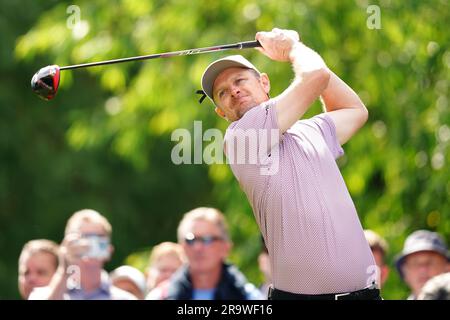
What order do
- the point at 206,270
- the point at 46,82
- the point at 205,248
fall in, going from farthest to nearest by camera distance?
the point at 205,248, the point at 206,270, the point at 46,82

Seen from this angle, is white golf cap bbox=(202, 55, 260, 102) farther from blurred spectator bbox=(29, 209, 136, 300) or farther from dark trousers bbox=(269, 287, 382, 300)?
blurred spectator bbox=(29, 209, 136, 300)

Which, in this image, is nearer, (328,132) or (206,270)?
(328,132)

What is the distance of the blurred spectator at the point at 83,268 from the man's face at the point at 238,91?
224cm

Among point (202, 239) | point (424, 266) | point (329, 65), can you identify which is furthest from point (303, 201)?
point (329, 65)

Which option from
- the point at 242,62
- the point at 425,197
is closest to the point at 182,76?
the point at 425,197

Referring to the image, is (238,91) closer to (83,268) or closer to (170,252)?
(83,268)

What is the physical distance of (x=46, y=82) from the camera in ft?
16.9

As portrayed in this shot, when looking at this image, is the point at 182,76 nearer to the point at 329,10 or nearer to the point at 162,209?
the point at 329,10

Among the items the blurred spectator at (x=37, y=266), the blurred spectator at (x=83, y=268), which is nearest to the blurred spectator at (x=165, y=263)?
the blurred spectator at (x=37, y=266)

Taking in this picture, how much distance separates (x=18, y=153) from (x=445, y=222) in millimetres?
7917

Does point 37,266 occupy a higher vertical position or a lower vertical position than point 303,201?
higher

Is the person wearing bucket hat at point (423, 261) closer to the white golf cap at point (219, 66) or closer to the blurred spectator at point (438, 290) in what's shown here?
the blurred spectator at point (438, 290)

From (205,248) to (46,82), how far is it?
2013 millimetres

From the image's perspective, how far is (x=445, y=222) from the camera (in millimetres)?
9312
